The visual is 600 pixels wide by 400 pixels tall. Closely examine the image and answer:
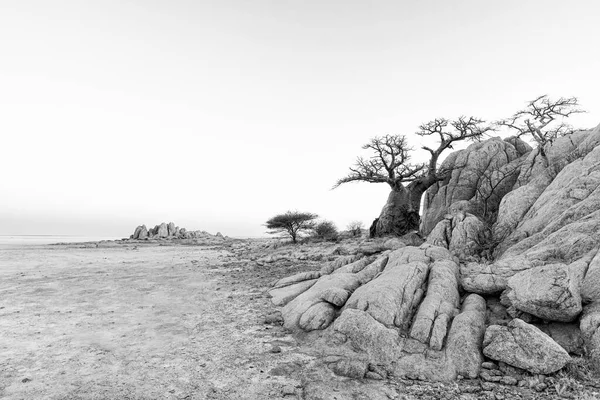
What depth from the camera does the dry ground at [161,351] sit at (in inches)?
228

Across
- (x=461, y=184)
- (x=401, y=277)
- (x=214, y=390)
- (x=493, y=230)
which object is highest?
(x=461, y=184)

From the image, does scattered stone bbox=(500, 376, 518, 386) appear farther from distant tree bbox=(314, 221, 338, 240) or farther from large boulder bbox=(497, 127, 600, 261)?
distant tree bbox=(314, 221, 338, 240)


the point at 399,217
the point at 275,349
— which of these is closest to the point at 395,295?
the point at 275,349

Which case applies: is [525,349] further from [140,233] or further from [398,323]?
[140,233]

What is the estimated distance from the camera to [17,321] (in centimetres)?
975

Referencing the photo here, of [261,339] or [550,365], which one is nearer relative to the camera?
[550,365]

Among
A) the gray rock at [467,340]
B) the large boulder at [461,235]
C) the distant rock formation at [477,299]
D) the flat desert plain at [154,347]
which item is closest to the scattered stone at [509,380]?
the distant rock formation at [477,299]

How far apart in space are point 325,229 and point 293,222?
4.25 m

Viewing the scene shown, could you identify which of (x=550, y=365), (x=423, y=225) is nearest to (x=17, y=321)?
(x=550, y=365)

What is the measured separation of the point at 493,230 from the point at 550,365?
10527 mm

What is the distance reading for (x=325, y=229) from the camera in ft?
125

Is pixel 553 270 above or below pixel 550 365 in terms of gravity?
above

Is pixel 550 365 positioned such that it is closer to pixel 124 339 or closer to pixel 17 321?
pixel 124 339

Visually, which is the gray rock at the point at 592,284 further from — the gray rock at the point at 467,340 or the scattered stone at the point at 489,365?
the scattered stone at the point at 489,365
